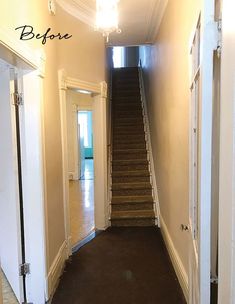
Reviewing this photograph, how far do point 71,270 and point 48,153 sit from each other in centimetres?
133

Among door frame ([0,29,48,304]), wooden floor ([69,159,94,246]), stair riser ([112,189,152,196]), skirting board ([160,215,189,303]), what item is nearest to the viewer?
door frame ([0,29,48,304])

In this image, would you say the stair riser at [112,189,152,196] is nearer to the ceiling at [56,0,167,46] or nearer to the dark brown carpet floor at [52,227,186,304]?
the dark brown carpet floor at [52,227,186,304]

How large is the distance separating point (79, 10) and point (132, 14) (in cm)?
67

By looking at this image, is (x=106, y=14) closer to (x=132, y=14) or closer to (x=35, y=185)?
(x=35, y=185)

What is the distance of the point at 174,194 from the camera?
306 centimetres

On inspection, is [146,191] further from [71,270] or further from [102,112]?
[71,270]

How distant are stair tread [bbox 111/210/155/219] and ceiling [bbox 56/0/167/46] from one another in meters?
2.76

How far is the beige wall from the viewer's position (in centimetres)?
219

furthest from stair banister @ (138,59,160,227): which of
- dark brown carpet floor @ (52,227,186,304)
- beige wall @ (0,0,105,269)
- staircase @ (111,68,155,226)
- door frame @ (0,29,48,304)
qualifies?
door frame @ (0,29,48,304)

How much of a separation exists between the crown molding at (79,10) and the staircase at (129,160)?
2690mm

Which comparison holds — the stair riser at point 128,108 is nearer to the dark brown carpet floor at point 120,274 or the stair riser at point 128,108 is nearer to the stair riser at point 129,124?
the stair riser at point 129,124

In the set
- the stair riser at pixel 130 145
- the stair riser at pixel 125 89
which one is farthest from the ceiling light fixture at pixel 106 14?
the stair riser at pixel 125 89

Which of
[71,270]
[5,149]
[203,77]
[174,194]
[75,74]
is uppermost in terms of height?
[75,74]

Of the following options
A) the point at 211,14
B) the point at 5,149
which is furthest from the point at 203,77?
the point at 5,149
